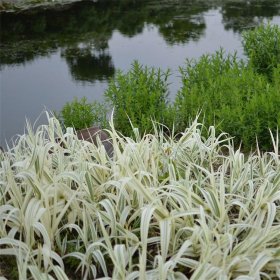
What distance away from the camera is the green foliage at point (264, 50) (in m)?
5.20

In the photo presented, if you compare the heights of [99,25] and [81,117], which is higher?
[99,25]

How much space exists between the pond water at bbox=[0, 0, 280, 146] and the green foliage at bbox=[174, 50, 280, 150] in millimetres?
1368

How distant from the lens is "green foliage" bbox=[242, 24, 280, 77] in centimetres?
520

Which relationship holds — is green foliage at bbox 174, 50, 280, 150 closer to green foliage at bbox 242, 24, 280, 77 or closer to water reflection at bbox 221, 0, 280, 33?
green foliage at bbox 242, 24, 280, 77

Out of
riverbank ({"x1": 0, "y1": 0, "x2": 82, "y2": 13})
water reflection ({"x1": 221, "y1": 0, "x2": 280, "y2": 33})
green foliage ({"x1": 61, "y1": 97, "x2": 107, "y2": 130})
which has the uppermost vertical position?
riverbank ({"x1": 0, "y1": 0, "x2": 82, "y2": 13})

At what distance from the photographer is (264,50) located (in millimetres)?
5242

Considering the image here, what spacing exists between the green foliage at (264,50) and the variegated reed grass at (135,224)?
293 centimetres

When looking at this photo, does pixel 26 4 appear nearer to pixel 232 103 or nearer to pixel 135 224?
pixel 232 103

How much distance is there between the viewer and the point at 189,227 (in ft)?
6.26

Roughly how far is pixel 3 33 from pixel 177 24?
3.20 metres

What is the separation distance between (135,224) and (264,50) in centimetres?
359

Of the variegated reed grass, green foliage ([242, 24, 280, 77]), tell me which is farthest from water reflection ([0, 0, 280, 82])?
the variegated reed grass

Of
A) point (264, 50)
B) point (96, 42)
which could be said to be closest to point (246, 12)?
point (96, 42)

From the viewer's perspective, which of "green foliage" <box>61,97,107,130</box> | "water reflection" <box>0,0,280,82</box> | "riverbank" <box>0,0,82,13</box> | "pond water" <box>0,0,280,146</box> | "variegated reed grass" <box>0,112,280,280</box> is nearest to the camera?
"variegated reed grass" <box>0,112,280,280</box>
